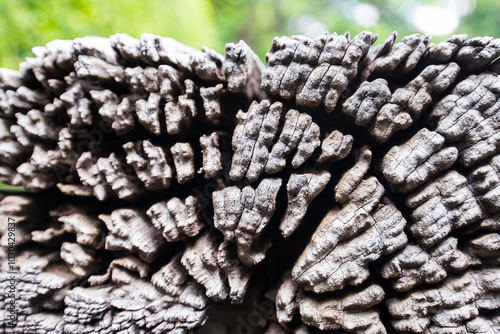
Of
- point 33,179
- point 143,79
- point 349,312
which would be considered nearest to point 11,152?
point 33,179

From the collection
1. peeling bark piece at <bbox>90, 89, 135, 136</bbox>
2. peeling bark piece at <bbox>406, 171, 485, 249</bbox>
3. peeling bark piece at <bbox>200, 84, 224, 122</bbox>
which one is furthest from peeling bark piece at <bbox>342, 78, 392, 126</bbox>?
peeling bark piece at <bbox>90, 89, 135, 136</bbox>

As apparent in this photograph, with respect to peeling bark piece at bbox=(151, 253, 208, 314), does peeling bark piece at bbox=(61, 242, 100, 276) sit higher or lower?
higher

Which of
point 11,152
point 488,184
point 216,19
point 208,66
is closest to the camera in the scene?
point 488,184

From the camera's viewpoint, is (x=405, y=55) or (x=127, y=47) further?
(x=127, y=47)

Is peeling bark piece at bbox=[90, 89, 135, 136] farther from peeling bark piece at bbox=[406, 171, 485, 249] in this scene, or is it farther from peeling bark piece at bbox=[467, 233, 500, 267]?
peeling bark piece at bbox=[467, 233, 500, 267]

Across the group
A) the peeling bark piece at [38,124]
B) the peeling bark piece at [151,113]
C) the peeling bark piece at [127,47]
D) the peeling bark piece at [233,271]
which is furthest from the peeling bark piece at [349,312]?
the peeling bark piece at [38,124]

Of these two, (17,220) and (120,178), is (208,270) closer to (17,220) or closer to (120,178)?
(120,178)

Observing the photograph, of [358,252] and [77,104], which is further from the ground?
[77,104]

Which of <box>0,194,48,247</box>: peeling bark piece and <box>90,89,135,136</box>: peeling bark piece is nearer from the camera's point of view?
<box>90,89,135,136</box>: peeling bark piece
